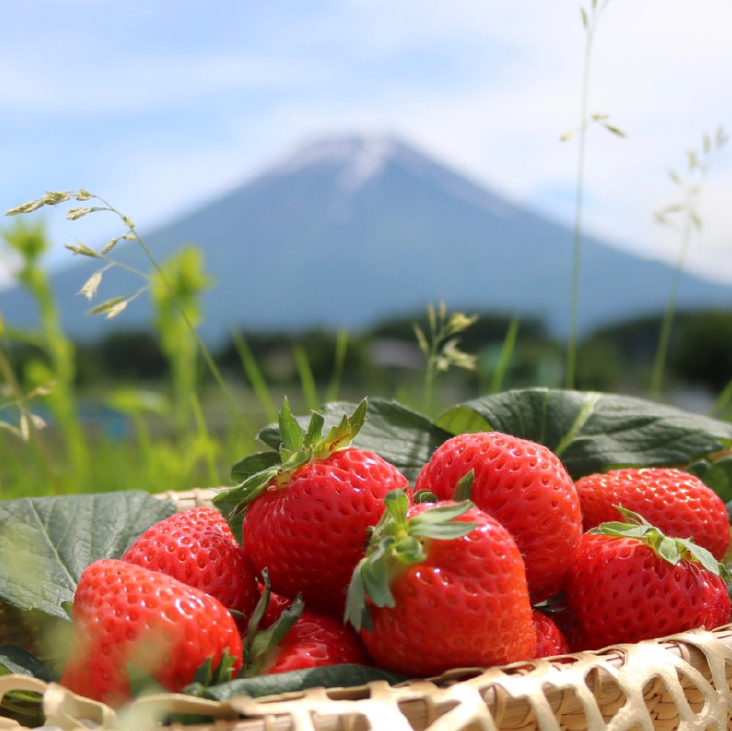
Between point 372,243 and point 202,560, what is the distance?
2467cm

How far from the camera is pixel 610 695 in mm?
596

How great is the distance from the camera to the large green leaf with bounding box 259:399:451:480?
3.14ft

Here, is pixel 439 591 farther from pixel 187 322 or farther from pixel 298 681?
pixel 187 322

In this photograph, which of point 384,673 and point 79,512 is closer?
point 384,673

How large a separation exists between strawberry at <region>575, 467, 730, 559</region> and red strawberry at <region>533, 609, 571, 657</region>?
5.6 inches

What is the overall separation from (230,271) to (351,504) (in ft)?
74.4

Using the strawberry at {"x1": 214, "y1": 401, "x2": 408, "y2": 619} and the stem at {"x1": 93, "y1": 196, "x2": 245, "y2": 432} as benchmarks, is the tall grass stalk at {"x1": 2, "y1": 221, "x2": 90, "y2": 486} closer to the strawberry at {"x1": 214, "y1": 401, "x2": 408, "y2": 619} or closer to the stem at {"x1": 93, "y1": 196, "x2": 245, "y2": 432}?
the stem at {"x1": 93, "y1": 196, "x2": 245, "y2": 432}

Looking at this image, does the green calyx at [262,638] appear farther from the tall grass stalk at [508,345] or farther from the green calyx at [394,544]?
the tall grass stalk at [508,345]

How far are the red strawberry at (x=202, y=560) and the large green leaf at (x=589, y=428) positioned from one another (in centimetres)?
35

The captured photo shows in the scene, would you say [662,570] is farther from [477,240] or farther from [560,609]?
[477,240]

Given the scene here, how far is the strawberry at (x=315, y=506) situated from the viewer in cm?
66

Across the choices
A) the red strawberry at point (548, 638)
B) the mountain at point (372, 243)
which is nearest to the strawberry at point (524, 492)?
the red strawberry at point (548, 638)

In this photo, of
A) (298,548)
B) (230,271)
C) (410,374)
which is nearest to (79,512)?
(298,548)

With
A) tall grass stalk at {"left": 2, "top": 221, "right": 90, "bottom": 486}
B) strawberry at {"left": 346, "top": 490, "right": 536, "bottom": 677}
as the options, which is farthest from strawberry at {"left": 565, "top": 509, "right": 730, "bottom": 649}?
tall grass stalk at {"left": 2, "top": 221, "right": 90, "bottom": 486}
